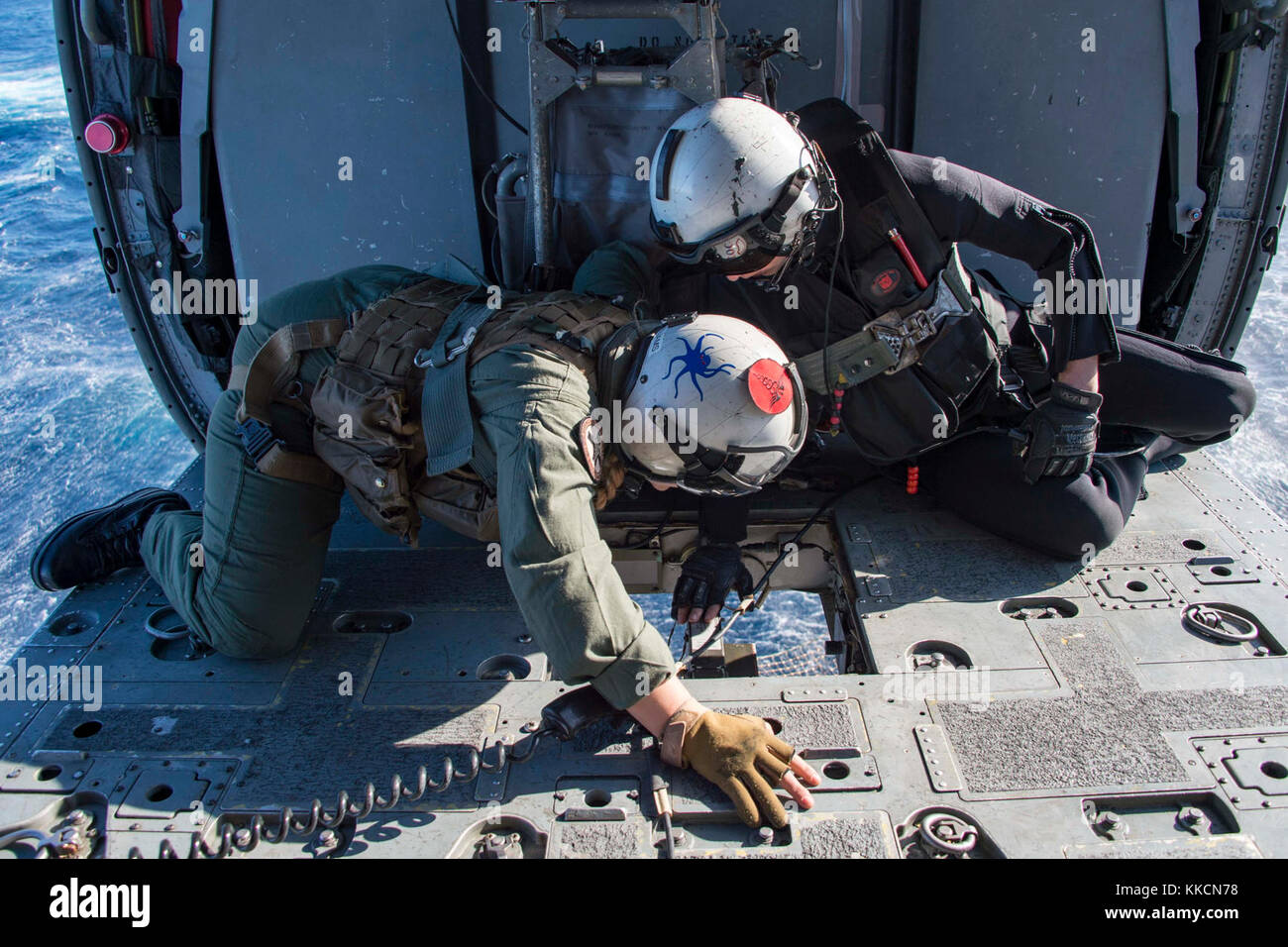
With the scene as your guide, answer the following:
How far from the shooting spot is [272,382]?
Result: 2.90m

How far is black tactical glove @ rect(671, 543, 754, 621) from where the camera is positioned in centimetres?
320

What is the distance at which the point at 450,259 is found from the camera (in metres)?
3.29

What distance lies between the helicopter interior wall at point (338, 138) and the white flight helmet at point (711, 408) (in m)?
1.60

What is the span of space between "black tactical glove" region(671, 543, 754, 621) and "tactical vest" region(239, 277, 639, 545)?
716 mm

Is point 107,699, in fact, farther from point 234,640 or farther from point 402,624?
point 402,624

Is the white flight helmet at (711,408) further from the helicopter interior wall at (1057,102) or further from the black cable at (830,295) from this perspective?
the helicopter interior wall at (1057,102)

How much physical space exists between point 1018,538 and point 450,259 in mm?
2053

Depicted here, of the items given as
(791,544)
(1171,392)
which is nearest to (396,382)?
(791,544)

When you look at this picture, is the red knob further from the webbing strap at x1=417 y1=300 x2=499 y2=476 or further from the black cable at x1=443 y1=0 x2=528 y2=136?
the webbing strap at x1=417 y1=300 x2=499 y2=476

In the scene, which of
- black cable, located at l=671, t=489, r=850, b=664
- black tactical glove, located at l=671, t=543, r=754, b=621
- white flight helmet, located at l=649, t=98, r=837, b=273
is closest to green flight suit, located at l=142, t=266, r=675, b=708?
white flight helmet, located at l=649, t=98, r=837, b=273

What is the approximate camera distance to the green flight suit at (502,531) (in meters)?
2.27

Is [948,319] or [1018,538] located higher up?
[948,319]
